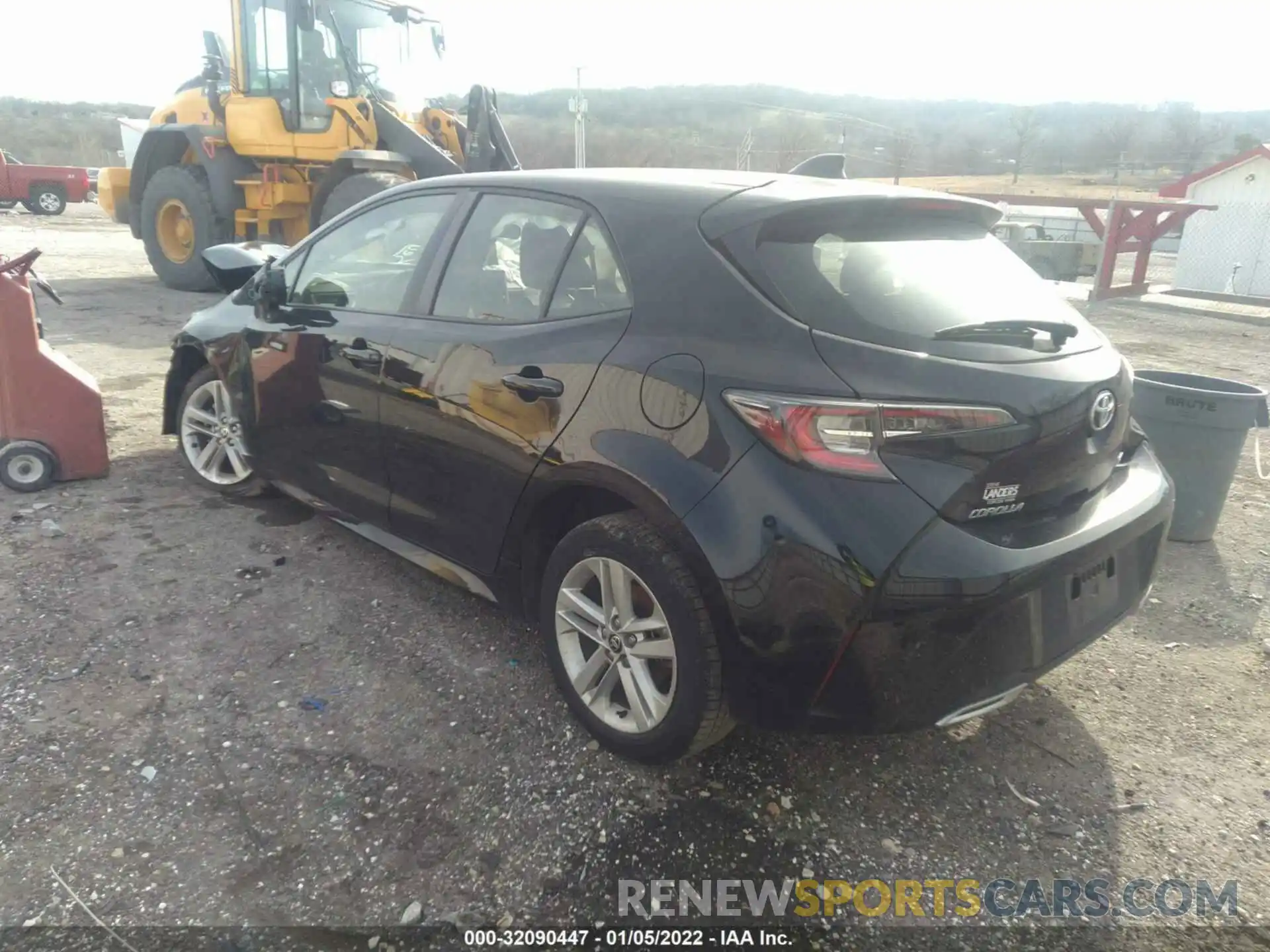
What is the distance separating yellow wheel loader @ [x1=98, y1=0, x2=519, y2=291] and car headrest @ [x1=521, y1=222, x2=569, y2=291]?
23.7 feet

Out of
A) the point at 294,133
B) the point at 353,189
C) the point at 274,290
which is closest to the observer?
the point at 274,290

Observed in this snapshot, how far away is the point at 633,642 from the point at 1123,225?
14048 millimetres

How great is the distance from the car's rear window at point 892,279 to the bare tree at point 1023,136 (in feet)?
150

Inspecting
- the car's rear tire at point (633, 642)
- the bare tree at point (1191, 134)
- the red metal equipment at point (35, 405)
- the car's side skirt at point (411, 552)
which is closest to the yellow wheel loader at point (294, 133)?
the red metal equipment at point (35, 405)

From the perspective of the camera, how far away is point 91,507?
4516 mm

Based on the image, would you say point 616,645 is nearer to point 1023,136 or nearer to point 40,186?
point 40,186

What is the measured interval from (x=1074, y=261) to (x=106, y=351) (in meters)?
15.4

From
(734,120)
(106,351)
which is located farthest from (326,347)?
(734,120)

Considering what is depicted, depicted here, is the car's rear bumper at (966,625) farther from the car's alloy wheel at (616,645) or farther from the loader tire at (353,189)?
the loader tire at (353,189)

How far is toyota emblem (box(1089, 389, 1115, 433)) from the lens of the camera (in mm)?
2475

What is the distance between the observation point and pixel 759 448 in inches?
88.7

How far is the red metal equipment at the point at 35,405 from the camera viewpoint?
4.41 metres

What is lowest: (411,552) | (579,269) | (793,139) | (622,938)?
(622,938)

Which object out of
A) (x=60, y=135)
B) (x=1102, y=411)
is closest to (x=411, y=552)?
(x=1102, y=411)
